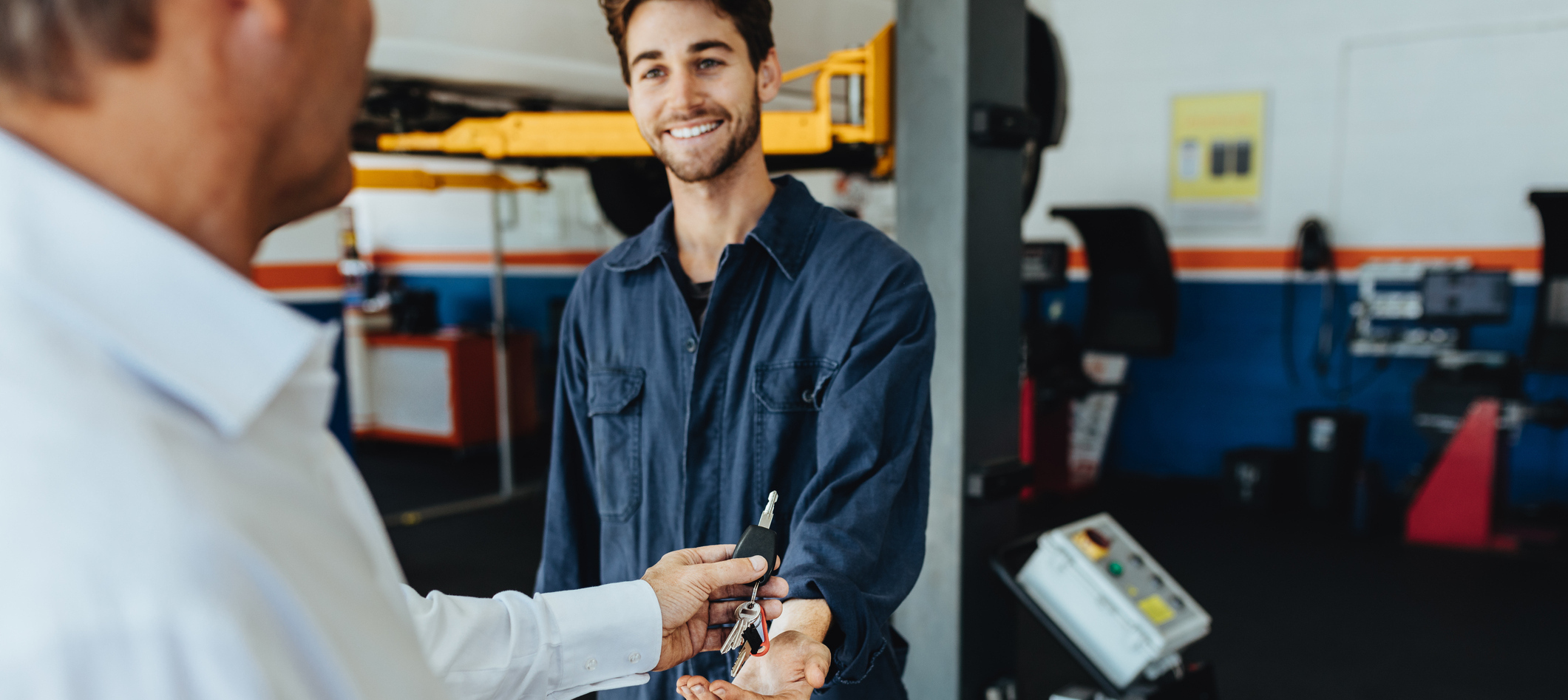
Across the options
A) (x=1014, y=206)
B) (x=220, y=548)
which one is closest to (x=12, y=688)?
(x=220, y=548)

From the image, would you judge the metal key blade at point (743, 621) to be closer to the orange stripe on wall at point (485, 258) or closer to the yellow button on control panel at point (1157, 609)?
the yellow button on control panel at point (1157, 609)

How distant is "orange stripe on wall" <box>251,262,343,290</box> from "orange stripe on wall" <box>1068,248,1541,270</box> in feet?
13.1

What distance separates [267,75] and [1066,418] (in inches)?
211

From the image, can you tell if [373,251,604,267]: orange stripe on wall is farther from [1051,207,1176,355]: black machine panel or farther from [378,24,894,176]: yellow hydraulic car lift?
[378,24,894,176]: yellow hydraulic car lift

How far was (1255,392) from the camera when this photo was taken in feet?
18.6

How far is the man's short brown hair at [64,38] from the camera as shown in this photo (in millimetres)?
441

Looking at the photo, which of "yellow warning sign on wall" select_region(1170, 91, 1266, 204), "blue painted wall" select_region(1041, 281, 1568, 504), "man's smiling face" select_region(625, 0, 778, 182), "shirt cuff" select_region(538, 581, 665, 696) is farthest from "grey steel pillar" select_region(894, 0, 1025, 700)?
"yellow warning sign on wall" select_region(1170, 91, 1266, 204)

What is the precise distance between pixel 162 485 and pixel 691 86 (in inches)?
40.3

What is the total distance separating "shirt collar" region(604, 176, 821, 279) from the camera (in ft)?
4.39

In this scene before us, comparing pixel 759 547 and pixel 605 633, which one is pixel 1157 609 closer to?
pixel 759 547

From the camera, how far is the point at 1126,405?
240 inches

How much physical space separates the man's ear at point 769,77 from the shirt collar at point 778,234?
125 mm

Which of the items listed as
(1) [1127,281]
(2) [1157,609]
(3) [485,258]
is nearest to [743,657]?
(2) [1157,609]

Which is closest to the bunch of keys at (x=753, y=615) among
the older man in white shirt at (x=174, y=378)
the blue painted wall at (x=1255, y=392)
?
the older man in white shirt at (x=174, y=378)
